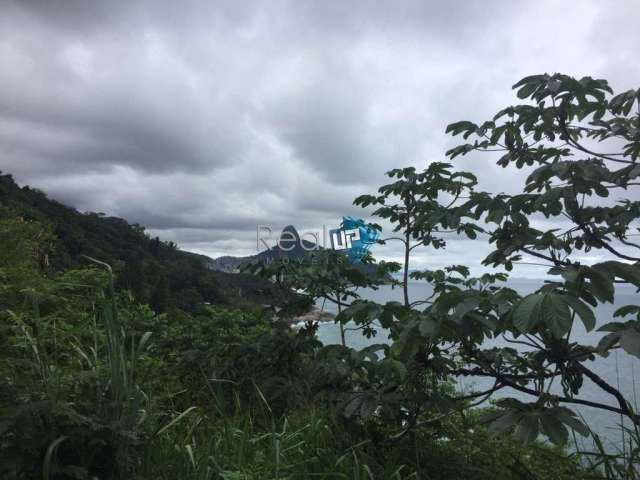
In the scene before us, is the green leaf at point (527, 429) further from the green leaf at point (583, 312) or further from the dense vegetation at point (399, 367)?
the green leaf at point (583, 312)

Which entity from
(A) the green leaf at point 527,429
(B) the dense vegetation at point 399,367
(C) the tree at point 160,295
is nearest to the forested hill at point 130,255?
(C) the tree at point 160,295

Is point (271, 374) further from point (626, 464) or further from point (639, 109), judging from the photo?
point (639, 109)

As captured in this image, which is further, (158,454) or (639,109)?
(639,109)

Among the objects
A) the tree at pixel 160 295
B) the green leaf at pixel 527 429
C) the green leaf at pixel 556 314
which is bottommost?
the tree at pixel 160 295

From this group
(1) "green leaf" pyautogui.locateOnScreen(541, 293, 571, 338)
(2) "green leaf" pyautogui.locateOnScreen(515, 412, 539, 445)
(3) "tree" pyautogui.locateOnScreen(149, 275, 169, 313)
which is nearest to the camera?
(1) "green leaf" pyautogui.locateOnScreen(541, 293, 571, 338)

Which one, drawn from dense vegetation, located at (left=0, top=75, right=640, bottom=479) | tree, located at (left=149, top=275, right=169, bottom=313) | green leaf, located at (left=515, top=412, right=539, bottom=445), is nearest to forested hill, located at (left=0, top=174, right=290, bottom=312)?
tree, located at (left=149, top=275, right=169, bottom=313)

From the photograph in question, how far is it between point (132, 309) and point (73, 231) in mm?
16603

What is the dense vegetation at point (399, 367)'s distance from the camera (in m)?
1.42

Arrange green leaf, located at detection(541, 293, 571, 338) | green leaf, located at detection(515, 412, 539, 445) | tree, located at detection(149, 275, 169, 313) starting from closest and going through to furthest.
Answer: green leaf, located at detection(541, 293, 571, 338), green leaf, located at detection(515, 412, 539, 445), tree, located at detection(149, 275, 169, 313)

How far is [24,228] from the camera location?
5.79m

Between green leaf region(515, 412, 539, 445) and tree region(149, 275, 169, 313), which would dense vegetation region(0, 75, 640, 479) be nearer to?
green leaf region(515, 412, 539, 445)

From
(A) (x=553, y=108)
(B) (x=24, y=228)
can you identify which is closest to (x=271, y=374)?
(A) (x=553, y=108)

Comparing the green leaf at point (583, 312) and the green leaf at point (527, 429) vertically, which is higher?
the green leaf at point (583, 312)

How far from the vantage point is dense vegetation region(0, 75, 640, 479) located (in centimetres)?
142
